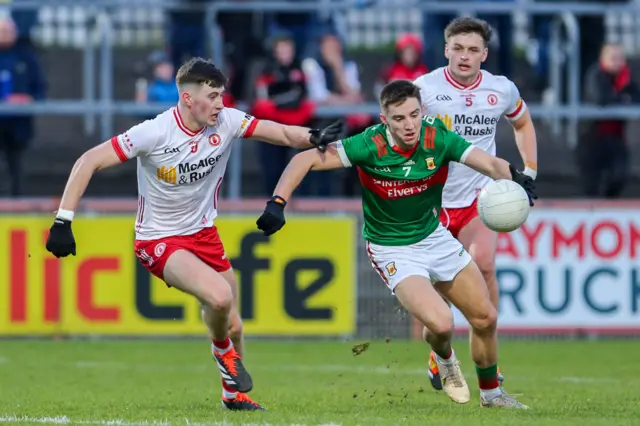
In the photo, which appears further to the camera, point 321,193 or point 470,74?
point 321,193

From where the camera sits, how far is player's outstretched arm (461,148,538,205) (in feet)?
29.6

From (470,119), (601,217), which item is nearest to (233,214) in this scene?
(601,217)

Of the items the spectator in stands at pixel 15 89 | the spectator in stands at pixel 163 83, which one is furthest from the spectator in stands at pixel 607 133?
the spectator in stands at pixel 15 89

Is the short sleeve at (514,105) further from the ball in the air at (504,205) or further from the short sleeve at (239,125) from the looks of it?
the short sleeve at (239,125)

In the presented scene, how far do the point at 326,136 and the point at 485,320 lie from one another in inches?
60.5

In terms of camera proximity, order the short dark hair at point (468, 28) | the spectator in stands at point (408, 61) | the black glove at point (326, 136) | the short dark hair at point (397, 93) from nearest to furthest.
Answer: the short dark hair at point (397, 93) → the black glove at point (326, 136) → the short dark hair at point (468, 28) → the spectator in stands at point (408, 61)

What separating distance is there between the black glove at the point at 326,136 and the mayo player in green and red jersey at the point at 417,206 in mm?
53

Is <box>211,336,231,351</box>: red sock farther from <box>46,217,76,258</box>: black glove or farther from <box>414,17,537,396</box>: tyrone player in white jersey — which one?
<box>414,17,537,396</box>: tyrone player in white jersey

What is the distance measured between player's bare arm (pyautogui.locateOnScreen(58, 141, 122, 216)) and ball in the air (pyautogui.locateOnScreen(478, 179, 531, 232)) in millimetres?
2309

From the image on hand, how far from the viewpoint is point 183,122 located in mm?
9367

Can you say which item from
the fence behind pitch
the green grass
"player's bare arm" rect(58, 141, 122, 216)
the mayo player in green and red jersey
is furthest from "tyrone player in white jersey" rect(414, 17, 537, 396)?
the fence behind pitch

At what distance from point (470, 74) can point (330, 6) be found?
6057 mm

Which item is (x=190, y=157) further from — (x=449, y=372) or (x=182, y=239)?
(x=449, y=372)

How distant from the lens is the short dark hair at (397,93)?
892 cm
